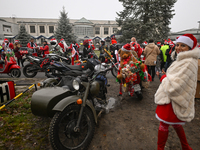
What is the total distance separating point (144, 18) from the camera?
1758 cm

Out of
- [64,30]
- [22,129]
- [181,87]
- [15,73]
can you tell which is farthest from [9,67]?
[64,30]

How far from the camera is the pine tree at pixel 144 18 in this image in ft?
52.8

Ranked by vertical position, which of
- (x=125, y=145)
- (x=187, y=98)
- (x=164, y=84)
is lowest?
(x=125, y=145)

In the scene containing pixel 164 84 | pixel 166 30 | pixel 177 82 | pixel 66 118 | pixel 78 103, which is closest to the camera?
pixel 177 82

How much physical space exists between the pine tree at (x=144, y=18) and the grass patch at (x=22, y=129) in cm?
1558

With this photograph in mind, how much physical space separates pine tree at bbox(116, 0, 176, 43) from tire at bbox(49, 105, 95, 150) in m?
15.7

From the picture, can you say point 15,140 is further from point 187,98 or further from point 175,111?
point 187,98

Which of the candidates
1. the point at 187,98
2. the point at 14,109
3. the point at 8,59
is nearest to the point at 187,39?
the point at 187,98

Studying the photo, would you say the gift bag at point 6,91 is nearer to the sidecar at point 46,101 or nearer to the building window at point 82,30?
the sidecar at point 46,101

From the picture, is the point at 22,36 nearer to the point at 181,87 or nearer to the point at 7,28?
the point at 7,28

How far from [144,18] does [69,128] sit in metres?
18.7

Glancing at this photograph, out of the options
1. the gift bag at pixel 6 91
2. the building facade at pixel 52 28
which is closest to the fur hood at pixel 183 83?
the gift bag at pixel 6 91

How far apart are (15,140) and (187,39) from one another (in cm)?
327

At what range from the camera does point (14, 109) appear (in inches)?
142
